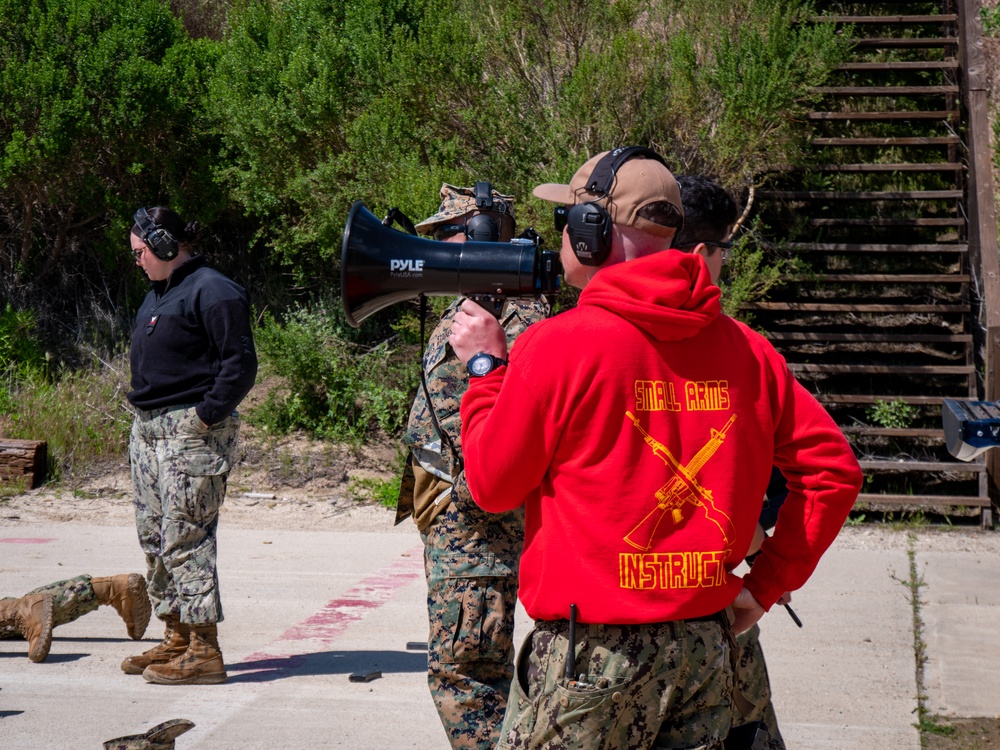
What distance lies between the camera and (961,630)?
18.4 feet

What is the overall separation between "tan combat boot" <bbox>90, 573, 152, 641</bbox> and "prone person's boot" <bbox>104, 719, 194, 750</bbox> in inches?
74.0

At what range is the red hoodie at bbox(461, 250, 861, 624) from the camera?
2193mm

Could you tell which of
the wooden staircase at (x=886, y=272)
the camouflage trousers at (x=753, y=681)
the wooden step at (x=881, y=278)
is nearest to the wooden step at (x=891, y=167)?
the wooden staircase at (x=886, y=272)

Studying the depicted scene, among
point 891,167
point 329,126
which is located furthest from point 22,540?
point 891,167

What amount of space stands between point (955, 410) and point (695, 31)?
6.59 m

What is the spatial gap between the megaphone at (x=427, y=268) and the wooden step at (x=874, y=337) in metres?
6.33

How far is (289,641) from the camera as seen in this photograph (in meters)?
5.57

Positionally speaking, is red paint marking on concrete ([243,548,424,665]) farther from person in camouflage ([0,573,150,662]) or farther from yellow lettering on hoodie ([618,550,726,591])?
yellow lettering on hoodie ([618,550,726,591])

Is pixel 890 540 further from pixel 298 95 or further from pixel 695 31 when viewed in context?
pixel 298 95

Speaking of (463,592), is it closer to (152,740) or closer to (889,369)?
(152,740)

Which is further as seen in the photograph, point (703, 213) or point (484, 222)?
point (484, 222)

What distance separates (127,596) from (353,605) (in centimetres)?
137

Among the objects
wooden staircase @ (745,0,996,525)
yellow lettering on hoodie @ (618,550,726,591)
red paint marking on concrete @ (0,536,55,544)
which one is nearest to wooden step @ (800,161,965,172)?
wooden staircase @ (745,0,996,525)

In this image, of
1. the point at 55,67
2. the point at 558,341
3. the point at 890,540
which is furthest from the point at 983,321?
the point at 55,67
